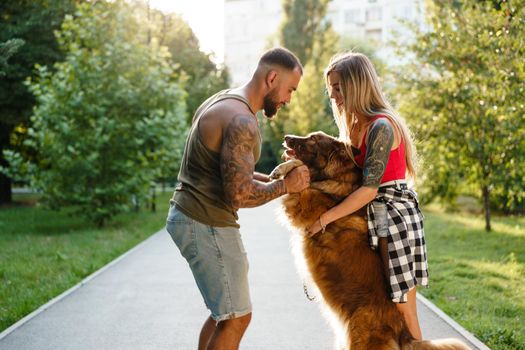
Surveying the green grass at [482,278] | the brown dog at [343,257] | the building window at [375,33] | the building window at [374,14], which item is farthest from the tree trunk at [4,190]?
the building window at [374,14]

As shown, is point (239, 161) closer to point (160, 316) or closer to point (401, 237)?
point (401, 237)

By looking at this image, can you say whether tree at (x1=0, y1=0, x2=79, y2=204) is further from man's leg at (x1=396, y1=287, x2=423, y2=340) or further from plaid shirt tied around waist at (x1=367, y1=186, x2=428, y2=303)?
man's leg at (x1=396, y1=287, x2=423, y2=340)

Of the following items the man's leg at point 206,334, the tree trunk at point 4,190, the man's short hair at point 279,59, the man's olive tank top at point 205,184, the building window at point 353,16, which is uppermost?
the building window at point 353,16

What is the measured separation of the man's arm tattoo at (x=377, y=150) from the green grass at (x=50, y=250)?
446cm

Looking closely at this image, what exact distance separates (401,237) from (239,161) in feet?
4.54

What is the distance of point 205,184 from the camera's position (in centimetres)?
340

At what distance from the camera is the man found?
331cm

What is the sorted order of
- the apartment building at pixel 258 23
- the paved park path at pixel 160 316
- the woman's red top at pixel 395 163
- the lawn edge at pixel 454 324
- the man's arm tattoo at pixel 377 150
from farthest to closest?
the apartment building at pixel 258 23, the paved park path at pixel 160 316, the lawn edge at pixel 454 324, the woman's red top at pixel 395 163, the man's arm tattoo at pixel 377 150

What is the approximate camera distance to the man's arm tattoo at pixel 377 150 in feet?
12.1

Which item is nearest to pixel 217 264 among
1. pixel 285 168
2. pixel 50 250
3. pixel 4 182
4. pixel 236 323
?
pixel 236 323

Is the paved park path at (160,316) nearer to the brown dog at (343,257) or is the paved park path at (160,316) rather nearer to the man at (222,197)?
the brown dog at (343,257)

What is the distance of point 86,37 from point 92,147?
118 inches

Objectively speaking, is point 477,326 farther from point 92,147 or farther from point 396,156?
point 92,147

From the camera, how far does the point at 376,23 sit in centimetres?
6650
